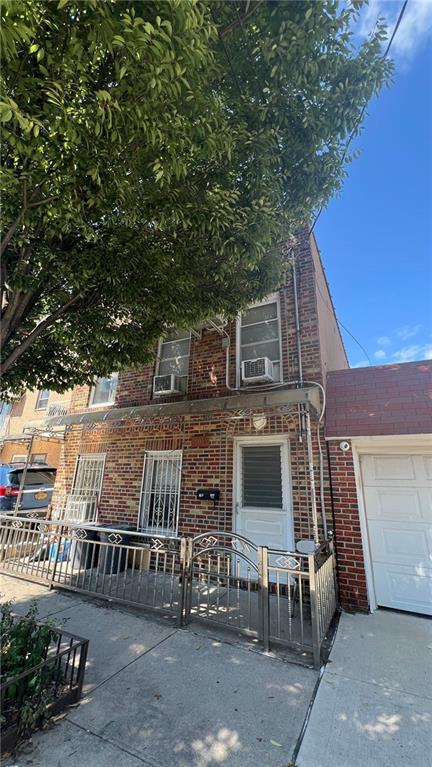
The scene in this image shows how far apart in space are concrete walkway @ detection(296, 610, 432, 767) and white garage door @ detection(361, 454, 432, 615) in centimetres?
55

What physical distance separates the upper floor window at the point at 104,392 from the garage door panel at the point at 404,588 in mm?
6925

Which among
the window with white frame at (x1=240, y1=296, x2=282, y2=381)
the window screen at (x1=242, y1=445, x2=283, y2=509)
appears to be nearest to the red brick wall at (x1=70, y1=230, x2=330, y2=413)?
the window with white frame at (x1=240, y1=296, x2=282, y2=381)

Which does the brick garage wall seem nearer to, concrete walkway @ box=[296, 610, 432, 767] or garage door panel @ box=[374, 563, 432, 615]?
garage door panel @ box=[374, 563, 432, 615]

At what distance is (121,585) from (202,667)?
2.74 metres

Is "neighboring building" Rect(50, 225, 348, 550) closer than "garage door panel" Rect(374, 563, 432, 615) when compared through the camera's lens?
No

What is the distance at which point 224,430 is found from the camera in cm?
639

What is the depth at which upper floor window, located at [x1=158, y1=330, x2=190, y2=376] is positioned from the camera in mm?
7676

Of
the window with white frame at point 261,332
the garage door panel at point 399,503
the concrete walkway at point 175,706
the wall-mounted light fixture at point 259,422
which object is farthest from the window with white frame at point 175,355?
the concrete walkway at point 175,706

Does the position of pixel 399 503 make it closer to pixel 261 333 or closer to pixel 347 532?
pixel 347 532

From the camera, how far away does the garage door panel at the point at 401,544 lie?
15.4 ft

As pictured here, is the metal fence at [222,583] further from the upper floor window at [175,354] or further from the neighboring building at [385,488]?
the upper floor window at [175,354]

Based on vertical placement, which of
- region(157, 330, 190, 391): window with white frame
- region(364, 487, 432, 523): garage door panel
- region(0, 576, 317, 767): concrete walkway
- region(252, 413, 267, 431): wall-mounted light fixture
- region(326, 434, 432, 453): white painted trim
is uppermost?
region(157, 330, 190, 391): window with white frame

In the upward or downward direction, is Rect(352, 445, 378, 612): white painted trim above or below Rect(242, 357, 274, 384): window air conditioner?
below

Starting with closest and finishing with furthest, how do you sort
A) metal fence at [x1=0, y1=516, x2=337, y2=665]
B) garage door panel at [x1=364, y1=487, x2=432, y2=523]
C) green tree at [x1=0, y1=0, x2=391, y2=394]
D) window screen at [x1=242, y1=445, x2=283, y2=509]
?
green tree at [x1=0, y1=0, x2=391, y2=394] → metal fence at [x1=0, y1=516, x2=337, y2=665] → garage door panel at [x1=364, y1=487, x2=432, y2=523] → window screen at [x1=242, y1=445, x2=283, y2=509]
